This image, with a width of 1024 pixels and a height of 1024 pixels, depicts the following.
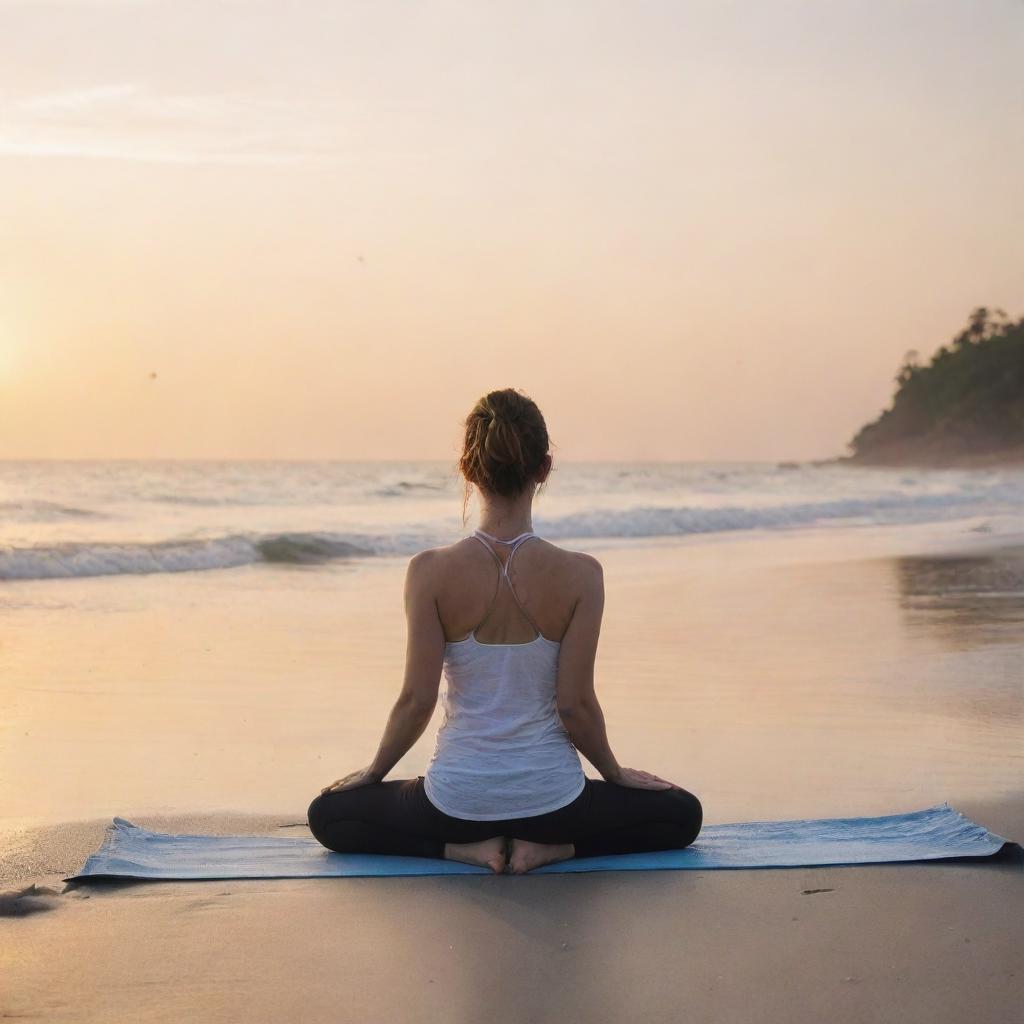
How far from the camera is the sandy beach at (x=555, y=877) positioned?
2617 millimetres

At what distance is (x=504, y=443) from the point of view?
11.0ft

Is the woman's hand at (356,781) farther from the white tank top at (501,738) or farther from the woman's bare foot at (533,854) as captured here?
the woman's bare foot at (533,854)

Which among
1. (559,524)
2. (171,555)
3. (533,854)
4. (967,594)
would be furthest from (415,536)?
(533,854)

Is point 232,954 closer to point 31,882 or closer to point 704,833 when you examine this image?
point 31,882

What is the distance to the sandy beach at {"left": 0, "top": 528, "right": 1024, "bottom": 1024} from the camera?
8.59 ft

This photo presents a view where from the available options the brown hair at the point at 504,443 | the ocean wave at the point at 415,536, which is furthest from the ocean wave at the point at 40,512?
the brown hair at the point at 504,443

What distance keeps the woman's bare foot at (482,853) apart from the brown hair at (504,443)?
2.86ft

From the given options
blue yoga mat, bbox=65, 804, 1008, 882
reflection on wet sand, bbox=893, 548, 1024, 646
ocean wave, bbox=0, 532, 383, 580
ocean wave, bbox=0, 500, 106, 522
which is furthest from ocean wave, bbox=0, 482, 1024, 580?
blue yoga mat, bbox=65, 804, 1008, 882

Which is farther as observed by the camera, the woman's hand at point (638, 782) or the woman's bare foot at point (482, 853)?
the woman's hand at point (638, 782)

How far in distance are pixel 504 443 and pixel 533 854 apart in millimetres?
1087

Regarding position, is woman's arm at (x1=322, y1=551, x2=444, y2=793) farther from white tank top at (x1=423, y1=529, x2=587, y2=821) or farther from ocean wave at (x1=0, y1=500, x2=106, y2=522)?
ocean wave at (x1=0, y1=500, x2=106, y2=522)

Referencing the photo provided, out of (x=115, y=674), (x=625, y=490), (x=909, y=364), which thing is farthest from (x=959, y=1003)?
(x=909, y=364)

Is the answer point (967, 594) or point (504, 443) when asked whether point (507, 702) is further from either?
point (967, 594)

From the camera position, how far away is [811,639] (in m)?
7.91
